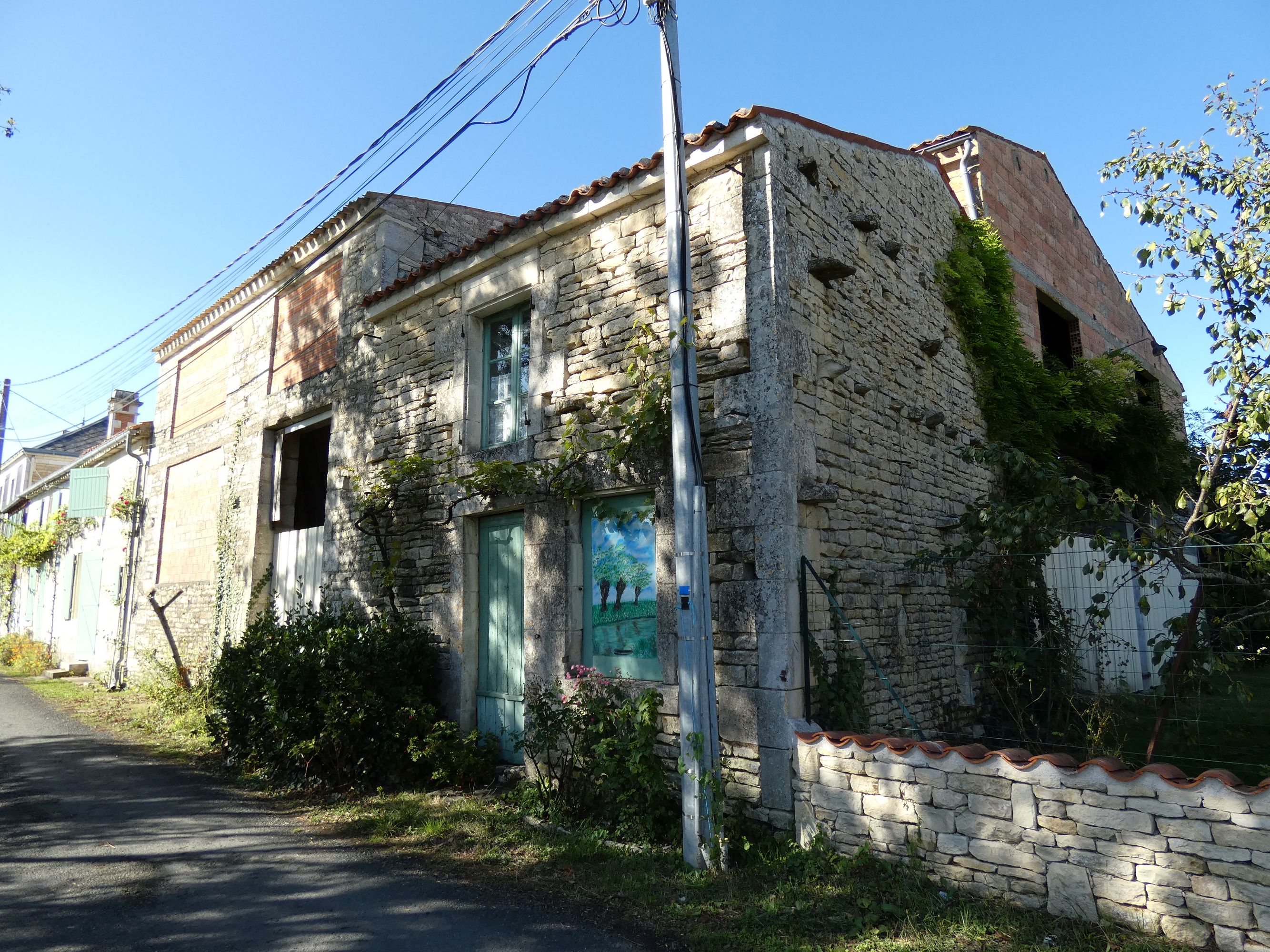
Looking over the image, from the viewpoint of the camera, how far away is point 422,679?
7.08 meters

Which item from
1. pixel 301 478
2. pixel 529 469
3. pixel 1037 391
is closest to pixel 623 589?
pixel 529 469

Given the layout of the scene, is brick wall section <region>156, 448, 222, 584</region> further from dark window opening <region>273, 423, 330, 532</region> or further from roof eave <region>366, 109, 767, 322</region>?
roof eave <region>366, 109, 767, 322</region>

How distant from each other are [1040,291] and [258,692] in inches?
402

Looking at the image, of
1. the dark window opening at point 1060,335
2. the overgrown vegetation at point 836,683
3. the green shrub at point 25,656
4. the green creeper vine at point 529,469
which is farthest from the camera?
the green shrub at point 25,656

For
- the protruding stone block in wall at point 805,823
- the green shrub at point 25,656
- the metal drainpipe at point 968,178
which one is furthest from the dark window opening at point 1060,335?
the green shrub at point 25,656

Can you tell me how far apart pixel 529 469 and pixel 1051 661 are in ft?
14.7

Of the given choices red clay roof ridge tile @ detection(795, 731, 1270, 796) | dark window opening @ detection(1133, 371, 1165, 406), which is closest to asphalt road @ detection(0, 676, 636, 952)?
red clay roof ridge tile @ detection(795, 731, 1270, 796)

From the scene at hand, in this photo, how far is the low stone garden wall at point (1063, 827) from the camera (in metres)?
3.29

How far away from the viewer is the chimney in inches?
711

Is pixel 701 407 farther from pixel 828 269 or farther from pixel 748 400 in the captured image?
pixel 828 269

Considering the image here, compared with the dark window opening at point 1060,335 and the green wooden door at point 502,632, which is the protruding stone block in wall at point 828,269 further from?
the dark window opening at point 1060,335

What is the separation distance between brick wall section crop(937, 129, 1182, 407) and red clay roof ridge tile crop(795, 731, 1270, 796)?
6547mm

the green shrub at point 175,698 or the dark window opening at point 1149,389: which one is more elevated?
the dark window opening at point 1149,389

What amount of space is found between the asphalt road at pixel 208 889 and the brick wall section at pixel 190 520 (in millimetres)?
5103
